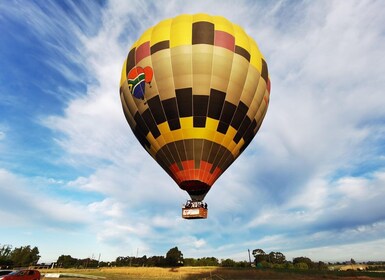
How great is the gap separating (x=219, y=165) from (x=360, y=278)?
102 feet

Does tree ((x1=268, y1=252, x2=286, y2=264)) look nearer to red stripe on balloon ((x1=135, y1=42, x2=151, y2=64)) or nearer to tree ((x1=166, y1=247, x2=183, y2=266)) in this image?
tree ((x1=166, y1=247, x2=183, y2=266))

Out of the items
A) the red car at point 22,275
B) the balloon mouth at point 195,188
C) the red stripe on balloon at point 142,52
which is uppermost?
the red stripe on balloon at point 142,52

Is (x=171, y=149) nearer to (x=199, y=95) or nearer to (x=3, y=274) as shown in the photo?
(x=199, y=95)

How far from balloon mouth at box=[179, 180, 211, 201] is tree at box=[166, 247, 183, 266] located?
302ft

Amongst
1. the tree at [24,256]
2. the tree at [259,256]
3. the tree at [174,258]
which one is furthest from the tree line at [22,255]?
the tree at [259,256]

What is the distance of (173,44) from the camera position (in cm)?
2352

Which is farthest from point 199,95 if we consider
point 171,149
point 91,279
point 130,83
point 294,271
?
point 294,271

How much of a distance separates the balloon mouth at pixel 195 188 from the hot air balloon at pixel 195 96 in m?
0.06

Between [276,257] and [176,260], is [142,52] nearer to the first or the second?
[176,260]

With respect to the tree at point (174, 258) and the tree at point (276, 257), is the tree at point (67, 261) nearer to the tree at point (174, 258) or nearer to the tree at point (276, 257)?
the tree at point (174, 258)

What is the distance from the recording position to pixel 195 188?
75.3ft

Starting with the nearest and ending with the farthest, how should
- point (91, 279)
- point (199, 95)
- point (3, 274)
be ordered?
point (3, 274) < point (199, 95) < point (91, 279)

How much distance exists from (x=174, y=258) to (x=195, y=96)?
9734 centimetres

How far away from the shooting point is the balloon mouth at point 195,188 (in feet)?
73.2
